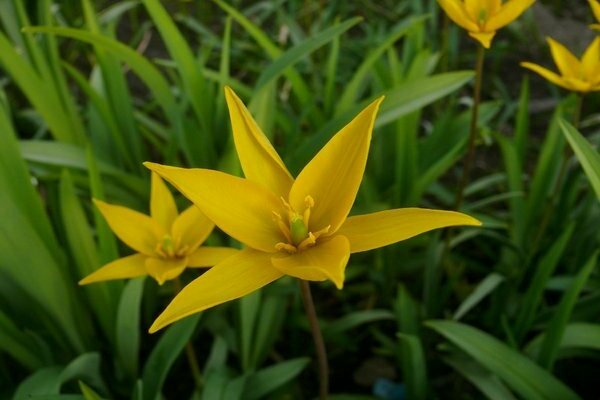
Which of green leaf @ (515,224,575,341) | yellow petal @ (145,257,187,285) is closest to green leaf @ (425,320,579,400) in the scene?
green leaf @ (515,224,575,341)

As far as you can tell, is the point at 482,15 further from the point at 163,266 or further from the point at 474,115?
the point at 163,266

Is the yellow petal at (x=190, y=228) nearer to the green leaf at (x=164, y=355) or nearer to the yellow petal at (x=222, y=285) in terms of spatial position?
the green leaf at (x=164, y=355)

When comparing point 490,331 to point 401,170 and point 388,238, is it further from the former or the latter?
point 388,238

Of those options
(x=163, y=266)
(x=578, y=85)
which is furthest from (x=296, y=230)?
(x=578, y=85)

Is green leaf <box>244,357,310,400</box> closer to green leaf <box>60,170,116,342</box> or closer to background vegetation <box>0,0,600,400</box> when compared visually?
background vegetation <box>0,0,600,400</box>

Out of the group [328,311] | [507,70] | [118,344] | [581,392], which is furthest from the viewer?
[507,70]

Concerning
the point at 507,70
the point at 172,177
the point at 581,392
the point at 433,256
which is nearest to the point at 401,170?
the point at 433,256

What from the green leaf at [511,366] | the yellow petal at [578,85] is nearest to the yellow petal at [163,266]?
the green leaf at [511,366]
